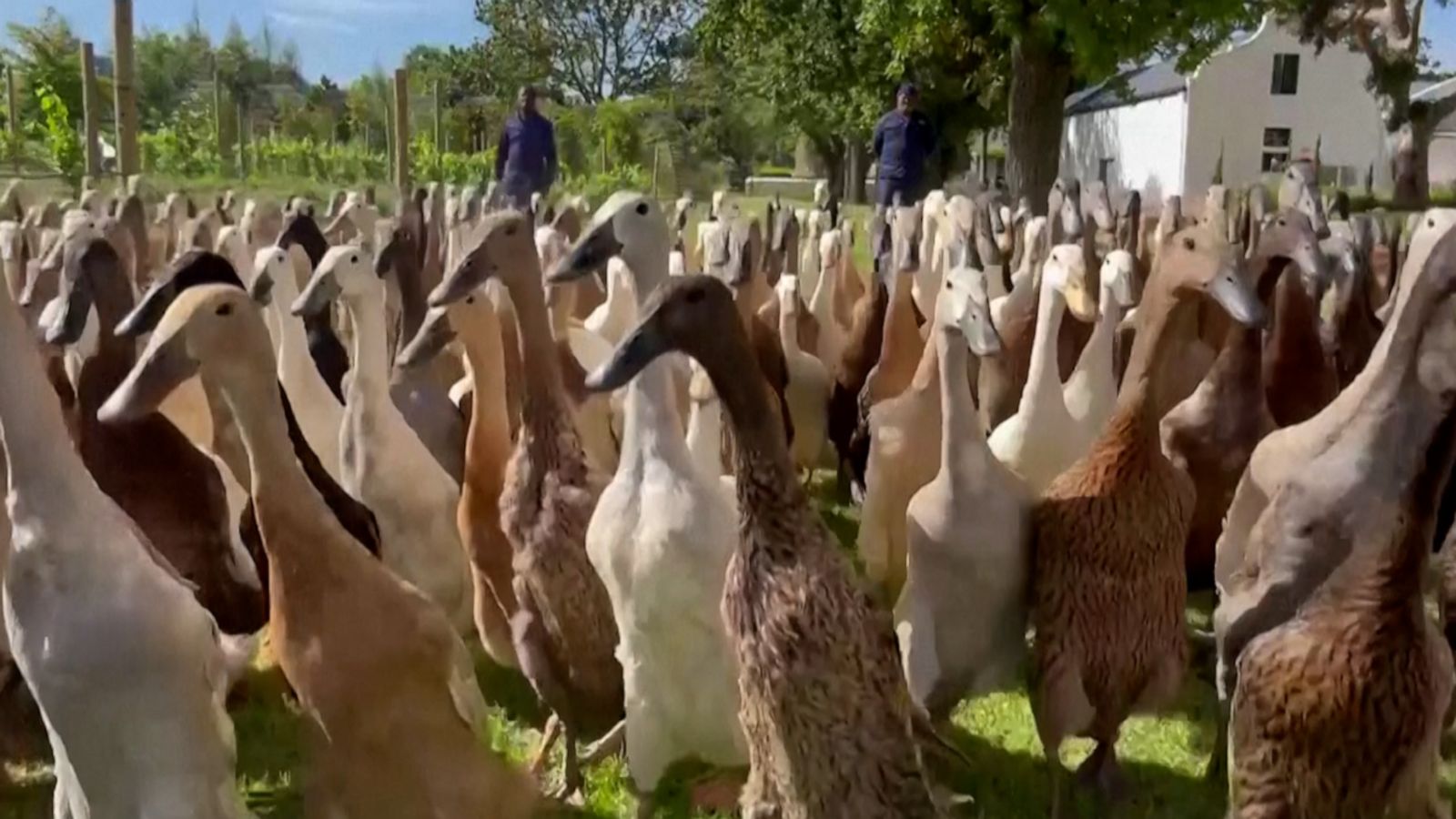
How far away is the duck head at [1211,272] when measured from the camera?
3.41m

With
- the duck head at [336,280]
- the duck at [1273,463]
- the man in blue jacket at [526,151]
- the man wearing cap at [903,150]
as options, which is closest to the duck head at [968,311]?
the duck at [1273,463]

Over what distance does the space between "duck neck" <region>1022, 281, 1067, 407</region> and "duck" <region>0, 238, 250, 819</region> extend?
2.50 metres

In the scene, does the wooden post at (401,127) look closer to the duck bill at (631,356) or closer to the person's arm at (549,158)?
the person's arm at (549,158)

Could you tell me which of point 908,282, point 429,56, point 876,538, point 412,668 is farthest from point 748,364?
point 429,56

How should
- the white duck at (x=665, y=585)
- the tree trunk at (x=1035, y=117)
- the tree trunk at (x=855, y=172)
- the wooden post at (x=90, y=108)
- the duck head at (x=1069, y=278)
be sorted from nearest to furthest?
1. the white duck at (x=665, y=585)
2. the duck head at (x=1069, y=278)
3. the wooden post at (x=90, y=108)
4. the tree trunk at (x=1035, y=117)
5. the tree trunk at (x=855, y=172)

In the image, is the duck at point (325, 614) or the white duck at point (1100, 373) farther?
the white duck at point (1100, 373)

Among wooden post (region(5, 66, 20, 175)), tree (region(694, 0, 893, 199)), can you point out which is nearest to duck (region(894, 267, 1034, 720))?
wooden post (region(5, 66, 20, 175))

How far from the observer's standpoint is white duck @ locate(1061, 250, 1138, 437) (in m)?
4.36

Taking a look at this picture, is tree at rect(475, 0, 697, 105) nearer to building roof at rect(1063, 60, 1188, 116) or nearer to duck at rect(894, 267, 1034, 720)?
building roof at rect(1063, 60, 1188, 116)

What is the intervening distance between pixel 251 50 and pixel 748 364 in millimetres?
32147

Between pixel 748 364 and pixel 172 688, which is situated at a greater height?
pixel 748 364

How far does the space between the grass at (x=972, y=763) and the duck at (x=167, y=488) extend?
1.33 ft

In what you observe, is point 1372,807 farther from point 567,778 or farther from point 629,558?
point 567,778

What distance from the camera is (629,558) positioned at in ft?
10.4
